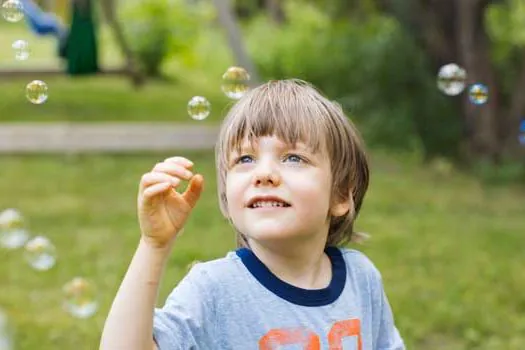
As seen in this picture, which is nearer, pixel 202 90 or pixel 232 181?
pixel 232 181

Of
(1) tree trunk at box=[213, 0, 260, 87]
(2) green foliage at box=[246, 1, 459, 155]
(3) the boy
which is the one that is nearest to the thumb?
(3) the boy

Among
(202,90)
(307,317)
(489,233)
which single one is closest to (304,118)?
(307,317)

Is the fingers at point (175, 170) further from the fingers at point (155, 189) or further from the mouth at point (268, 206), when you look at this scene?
the mouth at point (268, 206)

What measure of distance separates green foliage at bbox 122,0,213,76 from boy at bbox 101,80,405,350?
567 inches

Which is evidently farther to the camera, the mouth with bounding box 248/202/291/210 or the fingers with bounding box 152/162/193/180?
the mouth with bounding box 248/202/291/210

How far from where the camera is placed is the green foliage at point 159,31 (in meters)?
16.5

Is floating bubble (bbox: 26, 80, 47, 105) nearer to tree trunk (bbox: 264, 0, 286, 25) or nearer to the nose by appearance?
the nose

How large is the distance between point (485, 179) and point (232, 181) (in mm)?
7047

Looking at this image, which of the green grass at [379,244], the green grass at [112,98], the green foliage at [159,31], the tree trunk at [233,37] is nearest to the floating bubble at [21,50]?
the green grass at [379,244]

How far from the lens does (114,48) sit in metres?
22.2

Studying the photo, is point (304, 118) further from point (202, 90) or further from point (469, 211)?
point (202, 90)

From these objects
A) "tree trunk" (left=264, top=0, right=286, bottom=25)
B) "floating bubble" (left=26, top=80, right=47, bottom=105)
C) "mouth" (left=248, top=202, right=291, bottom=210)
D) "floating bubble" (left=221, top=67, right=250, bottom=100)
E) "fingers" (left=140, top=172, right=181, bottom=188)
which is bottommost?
"tree trunk" (left=264, top=0, right=286, bottom=25)

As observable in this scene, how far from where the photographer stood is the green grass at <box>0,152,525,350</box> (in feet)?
15.3

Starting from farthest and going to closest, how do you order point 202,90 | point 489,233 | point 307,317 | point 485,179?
1. point 202,90
2. point 485,179
3. point 489,233
4. point 307,317
